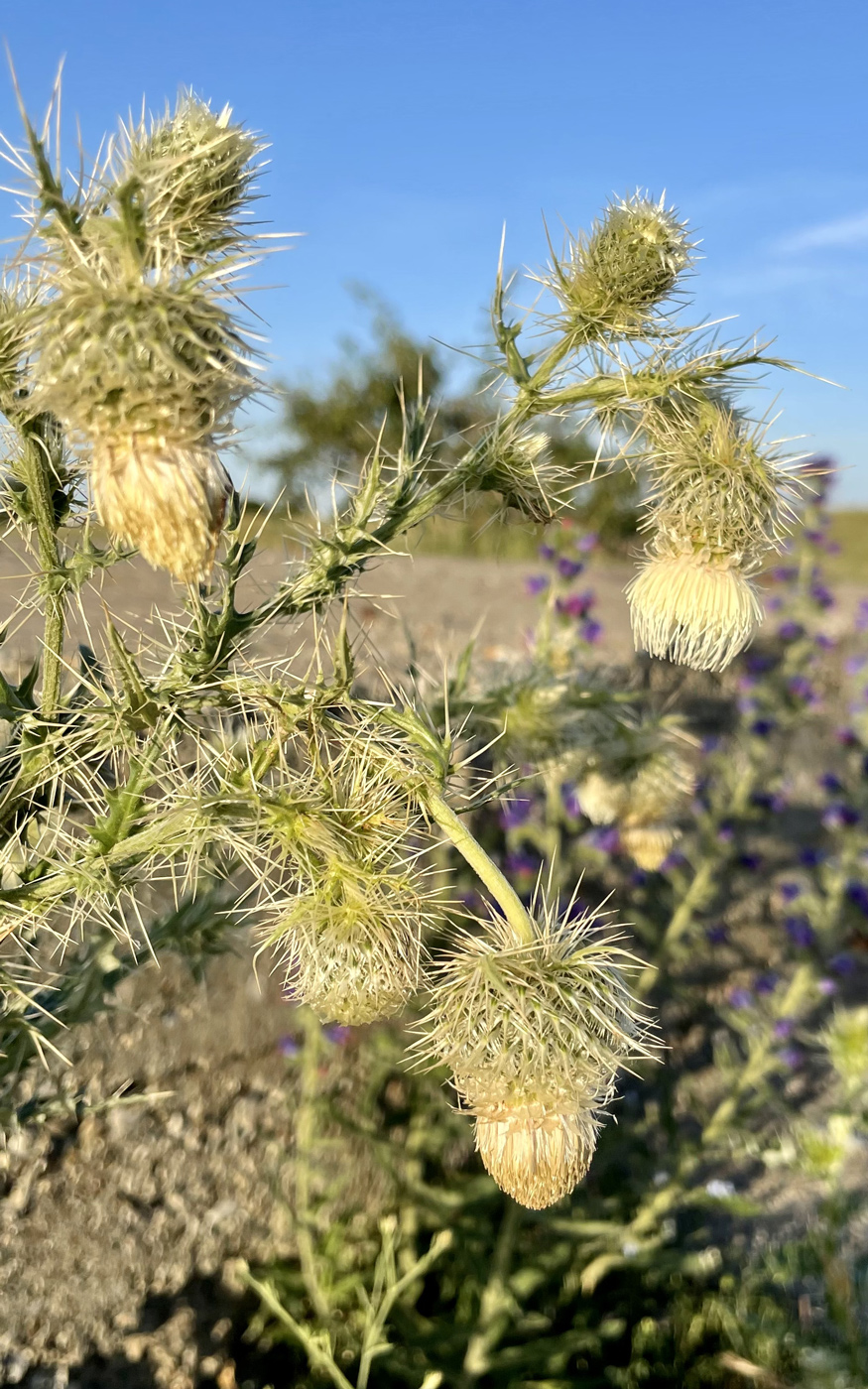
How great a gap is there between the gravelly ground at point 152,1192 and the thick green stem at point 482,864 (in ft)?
3.90

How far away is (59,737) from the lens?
4.14 feet

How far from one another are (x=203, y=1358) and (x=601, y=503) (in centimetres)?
1153

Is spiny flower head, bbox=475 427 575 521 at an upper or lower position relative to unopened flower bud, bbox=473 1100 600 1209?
upper

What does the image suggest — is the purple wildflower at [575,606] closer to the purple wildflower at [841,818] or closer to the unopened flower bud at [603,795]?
the unopened flower bud at [603,795]

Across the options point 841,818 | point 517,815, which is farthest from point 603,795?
point 841,818

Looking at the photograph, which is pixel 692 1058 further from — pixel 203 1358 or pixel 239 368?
pixel 239 368

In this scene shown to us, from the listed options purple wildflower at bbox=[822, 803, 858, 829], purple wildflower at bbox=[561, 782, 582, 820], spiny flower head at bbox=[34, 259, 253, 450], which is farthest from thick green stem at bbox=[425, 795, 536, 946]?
purple wildflower at bbox=[822, 803, 858, 829]

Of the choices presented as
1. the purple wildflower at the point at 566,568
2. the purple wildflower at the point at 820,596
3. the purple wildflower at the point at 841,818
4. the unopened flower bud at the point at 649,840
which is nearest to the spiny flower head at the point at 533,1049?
the unopened flower bud at the point at 649,840

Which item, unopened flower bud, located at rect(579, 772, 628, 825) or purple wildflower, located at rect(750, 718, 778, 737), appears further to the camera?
purple wildflower, located at rect(750, 718, 778, 737)

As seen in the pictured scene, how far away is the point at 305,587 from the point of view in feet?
4.55

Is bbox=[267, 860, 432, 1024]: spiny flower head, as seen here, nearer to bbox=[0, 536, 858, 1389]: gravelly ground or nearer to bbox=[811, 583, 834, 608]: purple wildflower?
bbox=[0, 536, 858, 1389]: gravelly ground

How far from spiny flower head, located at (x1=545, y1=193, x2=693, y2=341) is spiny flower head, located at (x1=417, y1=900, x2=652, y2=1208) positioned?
913 millimetres

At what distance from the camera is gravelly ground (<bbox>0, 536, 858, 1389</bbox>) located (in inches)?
106

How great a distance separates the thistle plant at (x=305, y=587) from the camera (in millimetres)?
1000
